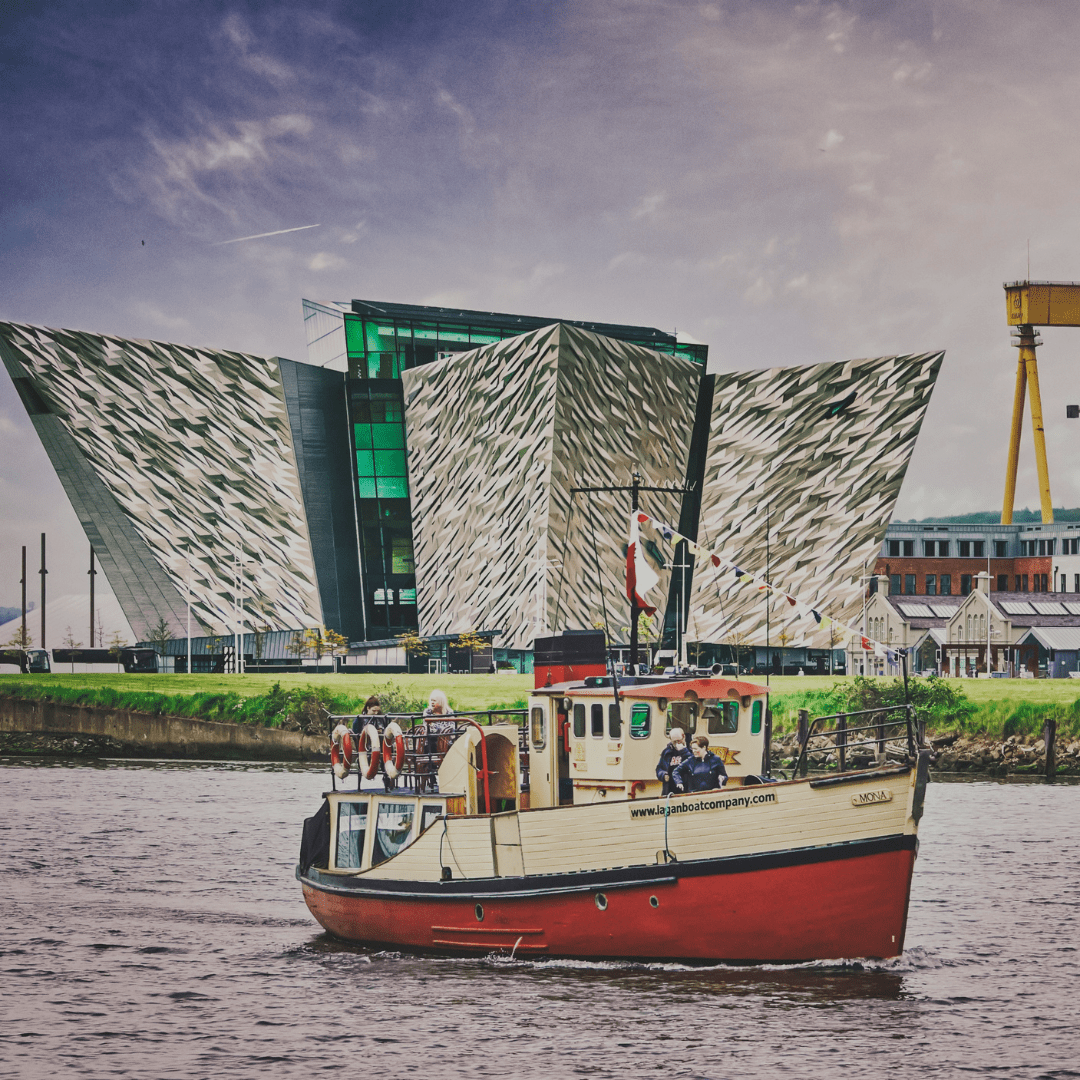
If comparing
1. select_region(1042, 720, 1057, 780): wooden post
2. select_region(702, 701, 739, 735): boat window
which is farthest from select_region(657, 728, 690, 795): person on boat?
select_region(1042, 720, 1057, 780): wooden post

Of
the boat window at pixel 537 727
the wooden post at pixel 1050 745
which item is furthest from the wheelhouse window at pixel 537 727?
the wooden post at pixel 1050 745

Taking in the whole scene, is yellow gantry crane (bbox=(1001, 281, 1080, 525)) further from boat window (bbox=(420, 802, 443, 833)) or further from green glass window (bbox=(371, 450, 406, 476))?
boat window (bbox=(420, 802, 443, 833))

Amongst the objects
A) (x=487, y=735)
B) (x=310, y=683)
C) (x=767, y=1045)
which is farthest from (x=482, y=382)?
(x=767, y=1045)

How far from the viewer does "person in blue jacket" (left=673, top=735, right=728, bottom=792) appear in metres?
18.3

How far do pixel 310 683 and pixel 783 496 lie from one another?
35.3 meters

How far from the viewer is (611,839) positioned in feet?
59.5

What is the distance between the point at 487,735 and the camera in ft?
69.6

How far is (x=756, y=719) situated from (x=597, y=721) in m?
2.31

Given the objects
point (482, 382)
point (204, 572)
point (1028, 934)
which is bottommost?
point (1028, 934)

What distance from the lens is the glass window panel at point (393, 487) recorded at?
3531 inches

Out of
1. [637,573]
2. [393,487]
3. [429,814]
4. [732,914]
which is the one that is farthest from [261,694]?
[732,914]

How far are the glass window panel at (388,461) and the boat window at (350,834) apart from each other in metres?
68.5

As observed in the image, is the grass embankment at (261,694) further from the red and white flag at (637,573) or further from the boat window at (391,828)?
the red and white flag at (637,573)

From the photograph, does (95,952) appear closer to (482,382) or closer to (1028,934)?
(1028,934)
